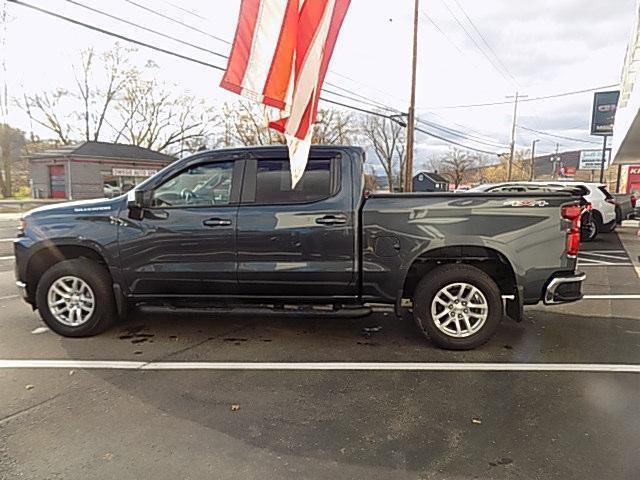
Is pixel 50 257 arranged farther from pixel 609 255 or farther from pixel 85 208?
pixel 609 255

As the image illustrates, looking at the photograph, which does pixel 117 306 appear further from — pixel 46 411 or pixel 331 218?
pixel 331 218

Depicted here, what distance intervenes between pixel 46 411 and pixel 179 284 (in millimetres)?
1676

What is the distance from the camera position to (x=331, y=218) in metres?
4.56

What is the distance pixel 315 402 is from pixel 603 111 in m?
62.5

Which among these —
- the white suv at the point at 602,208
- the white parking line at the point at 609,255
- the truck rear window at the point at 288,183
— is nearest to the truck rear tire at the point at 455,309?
the truck rear window at the point at 288,183

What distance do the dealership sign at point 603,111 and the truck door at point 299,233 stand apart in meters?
59.2

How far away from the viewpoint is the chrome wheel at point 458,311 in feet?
15.0

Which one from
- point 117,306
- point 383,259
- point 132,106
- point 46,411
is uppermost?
point 132,106

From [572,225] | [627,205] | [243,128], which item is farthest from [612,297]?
[243,128]

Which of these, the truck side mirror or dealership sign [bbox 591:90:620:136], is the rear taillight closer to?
the truck side mirror

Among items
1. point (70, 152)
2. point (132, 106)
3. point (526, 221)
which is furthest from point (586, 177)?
point (526, 221)

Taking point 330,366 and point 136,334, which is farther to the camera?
point 136,334

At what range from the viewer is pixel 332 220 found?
455cm

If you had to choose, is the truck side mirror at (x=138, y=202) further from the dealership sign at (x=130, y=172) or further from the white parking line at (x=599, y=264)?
the dealership sign at (x=130, y=172)
